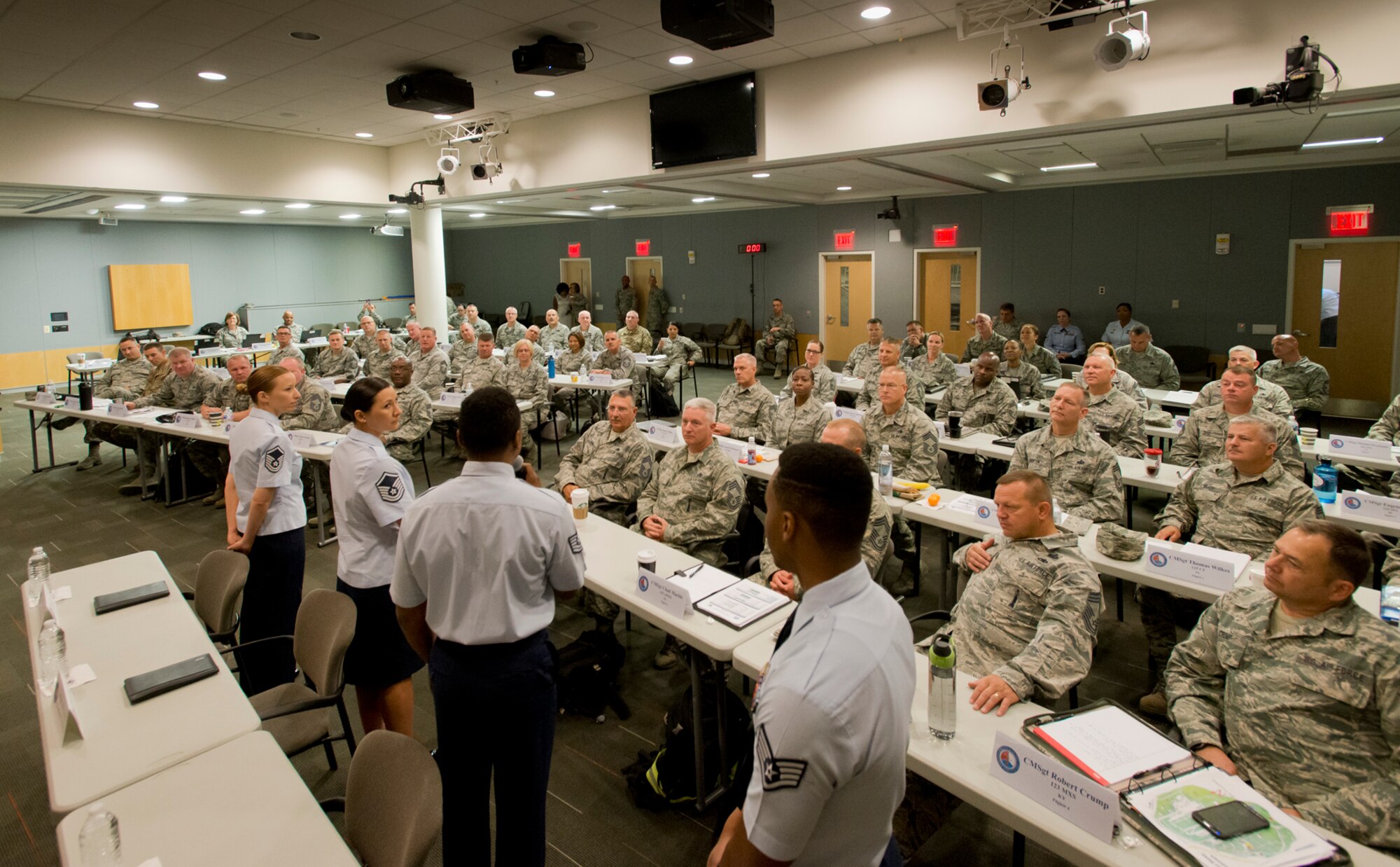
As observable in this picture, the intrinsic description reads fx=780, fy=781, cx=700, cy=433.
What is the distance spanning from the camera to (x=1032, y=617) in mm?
2729

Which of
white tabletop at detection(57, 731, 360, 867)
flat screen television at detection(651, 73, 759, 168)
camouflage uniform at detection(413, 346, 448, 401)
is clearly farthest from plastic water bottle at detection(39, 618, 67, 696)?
camouflage uniform at detection(413, 346, 448, 401)

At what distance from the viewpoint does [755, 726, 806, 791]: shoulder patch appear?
1.18 meters

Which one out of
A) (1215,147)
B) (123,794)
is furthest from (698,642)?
(1215,147)

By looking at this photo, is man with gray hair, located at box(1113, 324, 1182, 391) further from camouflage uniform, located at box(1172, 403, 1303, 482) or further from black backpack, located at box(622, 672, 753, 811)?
black backpack, located at box(622, 672, 753, 811)

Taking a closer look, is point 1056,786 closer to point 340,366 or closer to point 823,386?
point 823,386

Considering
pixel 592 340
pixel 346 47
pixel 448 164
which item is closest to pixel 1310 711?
pixel 346 47

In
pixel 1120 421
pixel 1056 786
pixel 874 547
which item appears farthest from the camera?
pixel 1120 421

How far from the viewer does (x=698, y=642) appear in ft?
8.91

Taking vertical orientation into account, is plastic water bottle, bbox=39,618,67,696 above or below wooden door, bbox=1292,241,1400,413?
below

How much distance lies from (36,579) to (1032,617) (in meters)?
3.84

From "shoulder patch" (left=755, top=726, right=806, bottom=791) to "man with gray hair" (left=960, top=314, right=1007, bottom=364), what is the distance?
8787 millimetres

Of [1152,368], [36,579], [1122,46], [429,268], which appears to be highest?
[1122,46]

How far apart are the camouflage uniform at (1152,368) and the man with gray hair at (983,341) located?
4.45 feet

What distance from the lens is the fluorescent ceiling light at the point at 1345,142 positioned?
26.8ft
